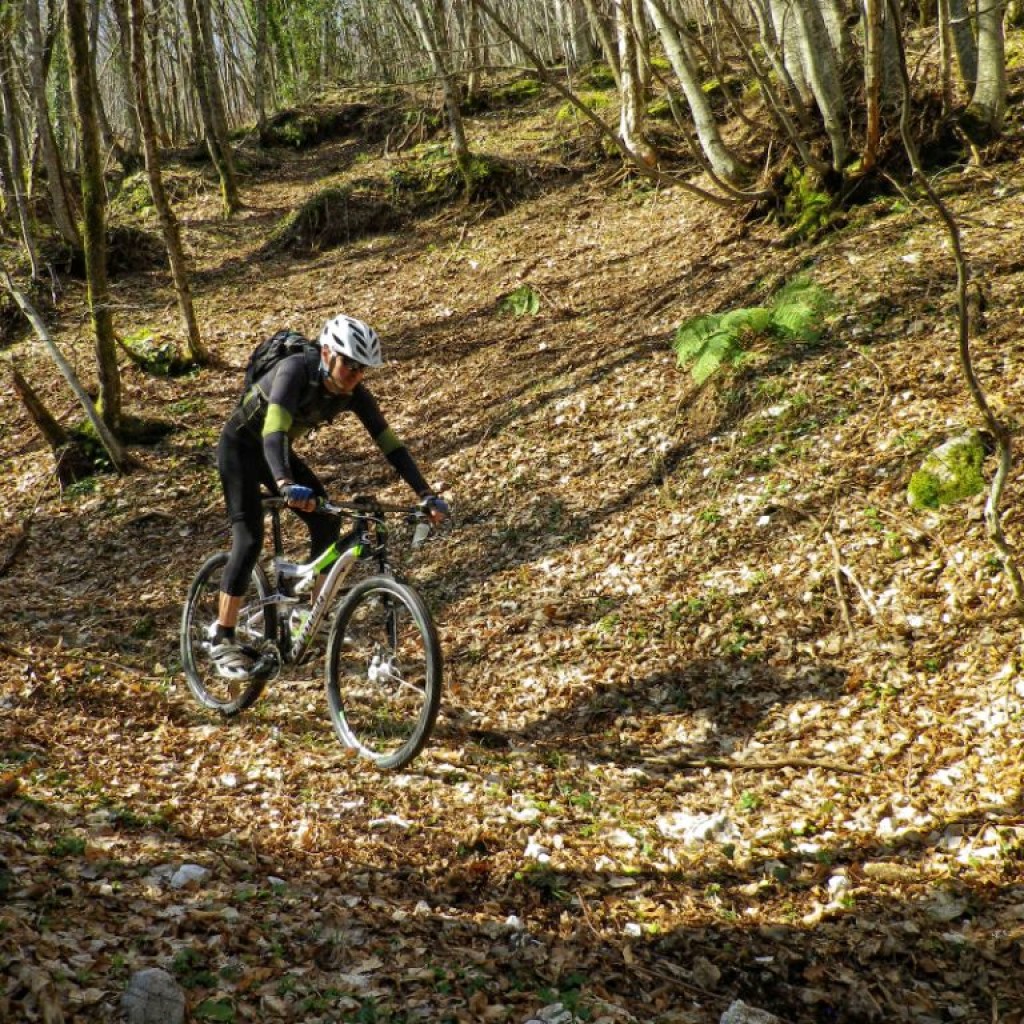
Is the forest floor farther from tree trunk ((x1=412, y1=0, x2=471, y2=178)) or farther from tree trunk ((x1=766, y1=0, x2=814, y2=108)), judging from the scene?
tree trunk ((x1=412, y1=0, x2=471, y2=178))

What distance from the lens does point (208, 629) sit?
21.9 feet

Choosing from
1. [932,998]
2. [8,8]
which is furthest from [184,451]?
[932,998]

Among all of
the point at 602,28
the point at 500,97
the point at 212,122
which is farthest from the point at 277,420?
the point at 500,97

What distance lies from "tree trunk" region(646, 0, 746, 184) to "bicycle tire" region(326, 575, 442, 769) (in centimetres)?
910

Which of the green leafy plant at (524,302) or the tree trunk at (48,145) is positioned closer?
the green leafy plant at (524,302)

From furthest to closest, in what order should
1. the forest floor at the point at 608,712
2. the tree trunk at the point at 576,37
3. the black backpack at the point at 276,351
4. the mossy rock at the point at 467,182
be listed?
the tree trunk at the point at 576,37
the mossy rock at the point at 467,182
the black backpack at the point at 276,351
the forest floor at the point at 608,712

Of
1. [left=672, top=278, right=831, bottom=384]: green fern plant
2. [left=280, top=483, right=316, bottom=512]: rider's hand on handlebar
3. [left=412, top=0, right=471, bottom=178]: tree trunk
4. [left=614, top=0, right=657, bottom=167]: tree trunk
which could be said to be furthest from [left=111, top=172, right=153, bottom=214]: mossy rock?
[left=280, top=483, right=316, bottom=512]: rider's hand on handlebar

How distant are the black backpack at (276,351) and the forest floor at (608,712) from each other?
2829 millimetres

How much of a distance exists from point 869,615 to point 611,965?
3523 millimetres

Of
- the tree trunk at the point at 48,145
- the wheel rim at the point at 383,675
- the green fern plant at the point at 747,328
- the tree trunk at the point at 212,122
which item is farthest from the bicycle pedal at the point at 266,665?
the tree trunk at the point at 212,122

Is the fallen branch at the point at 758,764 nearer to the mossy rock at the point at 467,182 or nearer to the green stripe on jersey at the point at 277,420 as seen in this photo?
the green stripe on jersey at the point at 277,420

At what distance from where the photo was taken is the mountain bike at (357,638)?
217 inches

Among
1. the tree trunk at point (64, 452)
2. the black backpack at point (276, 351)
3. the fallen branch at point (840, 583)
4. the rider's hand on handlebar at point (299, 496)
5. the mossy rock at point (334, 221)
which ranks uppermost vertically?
the mossy rock at point (334, 221)

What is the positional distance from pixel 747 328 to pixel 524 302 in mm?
5258
